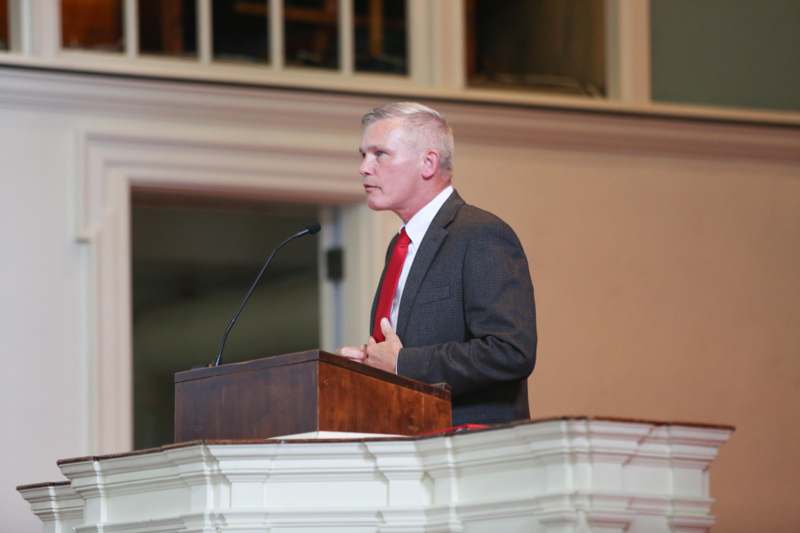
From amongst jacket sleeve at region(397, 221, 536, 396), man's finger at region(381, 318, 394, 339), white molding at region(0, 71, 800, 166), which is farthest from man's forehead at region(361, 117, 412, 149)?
white molding at region(0, 71, 800, 166)

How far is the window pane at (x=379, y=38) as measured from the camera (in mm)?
7512

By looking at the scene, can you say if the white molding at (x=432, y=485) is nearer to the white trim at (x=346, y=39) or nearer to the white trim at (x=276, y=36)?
the white trim at (x=276, y=36)

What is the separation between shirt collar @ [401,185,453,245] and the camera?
4.29m

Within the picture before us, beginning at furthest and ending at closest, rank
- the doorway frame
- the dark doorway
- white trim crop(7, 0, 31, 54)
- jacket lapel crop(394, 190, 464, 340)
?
the dark doorway → white trim crop(7, 0, 31, 54) → the doorway frame → jacket lapel crop(394, 190, 464, 340)

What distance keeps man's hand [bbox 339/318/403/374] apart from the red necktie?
0.23 meters

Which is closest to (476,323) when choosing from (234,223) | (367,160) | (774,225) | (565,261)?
(367,160)

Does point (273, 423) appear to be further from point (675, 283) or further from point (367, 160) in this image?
point (675, 283)

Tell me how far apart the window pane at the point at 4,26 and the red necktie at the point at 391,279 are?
10.3 feet

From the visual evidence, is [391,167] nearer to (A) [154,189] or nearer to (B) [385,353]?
(B) [385,353]

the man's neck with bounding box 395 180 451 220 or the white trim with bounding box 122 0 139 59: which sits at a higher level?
the white trim with bounding box 122 0 139 59

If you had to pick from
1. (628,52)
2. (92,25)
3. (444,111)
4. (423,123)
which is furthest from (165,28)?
(423,123)

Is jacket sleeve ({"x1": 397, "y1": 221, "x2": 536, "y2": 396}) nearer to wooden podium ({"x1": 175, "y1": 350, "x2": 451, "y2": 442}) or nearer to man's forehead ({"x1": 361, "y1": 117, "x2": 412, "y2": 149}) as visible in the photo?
wooden podium ({"x1": 175, "y1": 350, "x2": 451, "y2": 442})

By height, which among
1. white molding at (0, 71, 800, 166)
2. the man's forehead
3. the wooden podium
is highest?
white molding at (0, 71, 800, 166)

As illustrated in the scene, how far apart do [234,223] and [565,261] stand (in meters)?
3.97
